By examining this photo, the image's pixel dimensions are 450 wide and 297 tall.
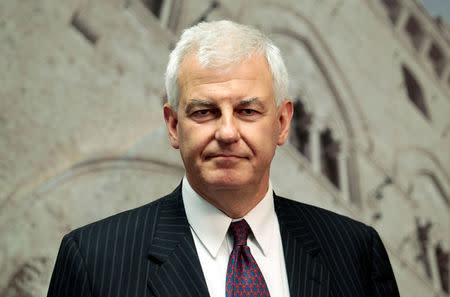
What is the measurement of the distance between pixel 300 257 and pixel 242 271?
19 cm

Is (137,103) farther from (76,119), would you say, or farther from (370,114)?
(370,114)

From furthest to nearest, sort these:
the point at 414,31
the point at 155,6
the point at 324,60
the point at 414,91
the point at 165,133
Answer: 1. the point at 414,91
2. the point at 414,31
3. the point at 324,60
4. the point at 155,6
5. the point at 165,133

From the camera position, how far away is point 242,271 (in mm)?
1265

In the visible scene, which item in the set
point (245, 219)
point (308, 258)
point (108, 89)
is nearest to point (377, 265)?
point (308, 258)

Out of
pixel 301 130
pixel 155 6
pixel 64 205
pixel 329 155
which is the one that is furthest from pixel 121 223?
pixel 329 155

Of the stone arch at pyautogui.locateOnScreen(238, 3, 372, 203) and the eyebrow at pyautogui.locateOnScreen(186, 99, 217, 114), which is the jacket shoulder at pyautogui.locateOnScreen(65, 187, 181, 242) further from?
the stone arch at pyautogui.locateOnScreen(238, 3, 372, 203)

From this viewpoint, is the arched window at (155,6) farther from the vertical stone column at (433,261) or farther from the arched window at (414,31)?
the vertical stone column at (433,261)

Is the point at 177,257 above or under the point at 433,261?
under

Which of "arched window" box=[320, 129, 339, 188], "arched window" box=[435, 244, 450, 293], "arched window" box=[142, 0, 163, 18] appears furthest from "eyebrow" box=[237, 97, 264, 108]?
"arched window" box=[435, 244, 450, 293]

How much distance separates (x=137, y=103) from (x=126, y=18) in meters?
0.52

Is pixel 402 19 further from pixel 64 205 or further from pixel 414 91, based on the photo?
pixel 64 205

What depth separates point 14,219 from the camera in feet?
6.78

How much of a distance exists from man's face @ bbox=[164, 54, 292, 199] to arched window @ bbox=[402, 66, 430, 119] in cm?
476

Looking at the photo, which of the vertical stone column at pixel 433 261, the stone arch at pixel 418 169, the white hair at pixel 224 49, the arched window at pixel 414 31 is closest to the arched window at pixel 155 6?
the white hair at pixel 224 49
